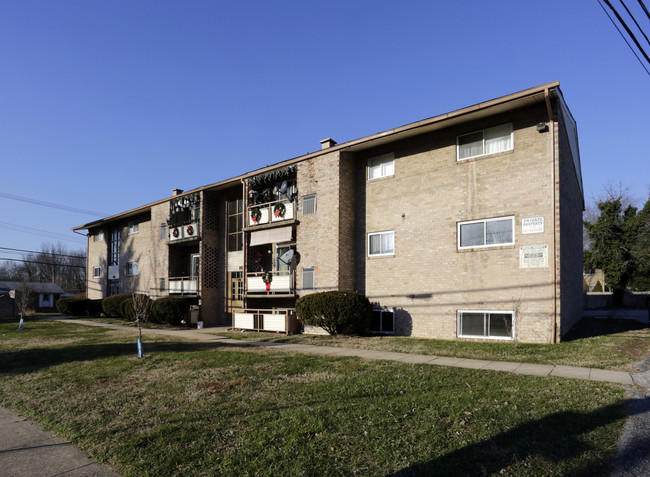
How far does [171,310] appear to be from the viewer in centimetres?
2131

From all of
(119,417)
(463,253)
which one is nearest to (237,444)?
(119,417)

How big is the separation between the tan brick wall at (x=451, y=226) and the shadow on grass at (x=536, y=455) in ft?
26.8

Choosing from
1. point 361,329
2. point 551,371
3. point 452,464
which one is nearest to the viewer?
point 452,464

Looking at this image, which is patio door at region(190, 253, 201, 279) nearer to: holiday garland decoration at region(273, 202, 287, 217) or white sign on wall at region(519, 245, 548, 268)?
holiday garland decoration at region(273, 202, 287, 217)

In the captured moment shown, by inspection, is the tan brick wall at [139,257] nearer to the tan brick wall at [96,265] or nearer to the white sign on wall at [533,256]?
the tan brick wall at [96,265]

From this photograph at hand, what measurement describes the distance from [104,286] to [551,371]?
113ft

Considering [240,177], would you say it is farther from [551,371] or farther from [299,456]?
[299,456]

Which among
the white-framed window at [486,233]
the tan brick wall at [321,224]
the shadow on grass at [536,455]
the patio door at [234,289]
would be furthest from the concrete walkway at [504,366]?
the patio door at [234,289]

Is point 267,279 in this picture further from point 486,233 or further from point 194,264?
point 486,233

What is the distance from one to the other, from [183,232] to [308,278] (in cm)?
1016

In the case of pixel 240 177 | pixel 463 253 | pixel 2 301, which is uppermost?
pixel 240 177

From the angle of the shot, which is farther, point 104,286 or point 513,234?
point 104,286

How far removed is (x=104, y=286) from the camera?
34250mm

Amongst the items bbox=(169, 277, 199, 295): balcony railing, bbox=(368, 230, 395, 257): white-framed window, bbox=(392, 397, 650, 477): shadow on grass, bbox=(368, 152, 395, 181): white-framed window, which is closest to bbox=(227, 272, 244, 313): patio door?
bbox=(169, 277, 199, 295): balcony railing
